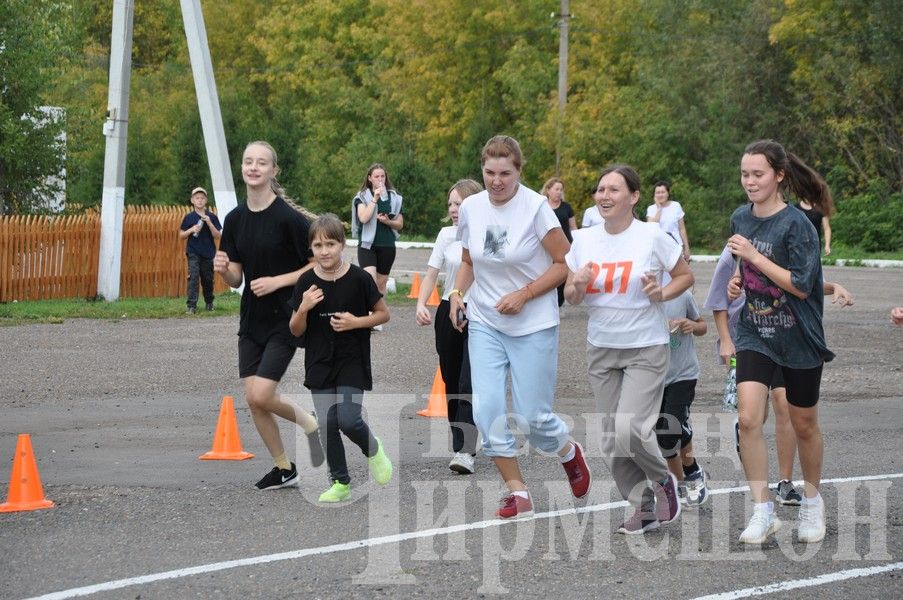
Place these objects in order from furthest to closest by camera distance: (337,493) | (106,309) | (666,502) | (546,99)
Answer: (546,99)
(106,309)
(337,493)
(666,502)

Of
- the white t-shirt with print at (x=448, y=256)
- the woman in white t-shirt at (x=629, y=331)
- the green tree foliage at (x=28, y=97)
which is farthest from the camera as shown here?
the green tree foliage at (x=28, y=97)

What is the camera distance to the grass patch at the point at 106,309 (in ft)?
65.6

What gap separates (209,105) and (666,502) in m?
17.8

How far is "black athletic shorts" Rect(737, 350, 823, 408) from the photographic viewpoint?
273 inches

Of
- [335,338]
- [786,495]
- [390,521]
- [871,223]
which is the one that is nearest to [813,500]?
[786,495]

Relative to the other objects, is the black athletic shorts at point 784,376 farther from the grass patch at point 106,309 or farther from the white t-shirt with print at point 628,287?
the grass patch at point 106,309

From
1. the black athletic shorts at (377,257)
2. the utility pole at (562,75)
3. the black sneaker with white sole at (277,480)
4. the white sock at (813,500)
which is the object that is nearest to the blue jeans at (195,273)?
the black athletic shorts at (377,257)

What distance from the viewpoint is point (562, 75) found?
50656 mm

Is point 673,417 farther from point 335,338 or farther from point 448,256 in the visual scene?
point 448,256

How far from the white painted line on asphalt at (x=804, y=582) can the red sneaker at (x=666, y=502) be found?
104 centimetres

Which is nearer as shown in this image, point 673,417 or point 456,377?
point 673,417

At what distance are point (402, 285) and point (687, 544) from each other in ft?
65.0

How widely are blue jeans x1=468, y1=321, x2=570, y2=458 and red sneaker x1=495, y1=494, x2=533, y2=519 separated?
253 mm

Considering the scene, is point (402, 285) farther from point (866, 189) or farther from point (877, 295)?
point (866, 189)
